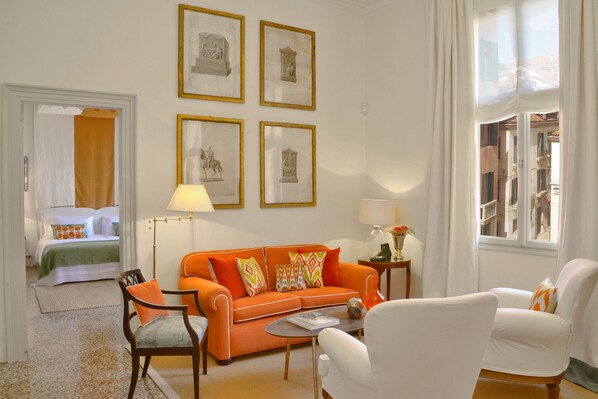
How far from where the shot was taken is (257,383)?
383 centimetres

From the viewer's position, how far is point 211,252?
16.6 feet

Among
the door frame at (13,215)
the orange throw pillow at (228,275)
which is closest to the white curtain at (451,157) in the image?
the orange throw pillow at (228,275)

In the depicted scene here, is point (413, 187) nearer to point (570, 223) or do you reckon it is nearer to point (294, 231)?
point (294, 231)

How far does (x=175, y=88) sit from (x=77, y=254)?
4.12m

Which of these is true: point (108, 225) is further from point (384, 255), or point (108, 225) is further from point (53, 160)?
point (384, 255)

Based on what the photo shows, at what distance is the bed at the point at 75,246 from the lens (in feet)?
25.0

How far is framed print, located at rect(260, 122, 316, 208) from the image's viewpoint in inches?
219

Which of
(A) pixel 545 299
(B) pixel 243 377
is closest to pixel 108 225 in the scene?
(B) pixel 243 377

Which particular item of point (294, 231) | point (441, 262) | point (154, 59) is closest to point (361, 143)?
point (294, 231)

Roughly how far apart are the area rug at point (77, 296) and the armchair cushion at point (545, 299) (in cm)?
445

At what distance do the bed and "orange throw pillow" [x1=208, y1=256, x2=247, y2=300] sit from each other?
4.00 meters

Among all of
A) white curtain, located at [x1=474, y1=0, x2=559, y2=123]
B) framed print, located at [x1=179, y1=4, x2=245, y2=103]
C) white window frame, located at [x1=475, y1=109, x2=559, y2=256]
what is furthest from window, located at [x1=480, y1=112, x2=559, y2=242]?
framed print, located at [x1=179, y1=4, x2=245, y2=103]

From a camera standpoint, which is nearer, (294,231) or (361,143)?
(294,231)

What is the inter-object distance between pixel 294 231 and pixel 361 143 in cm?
147
